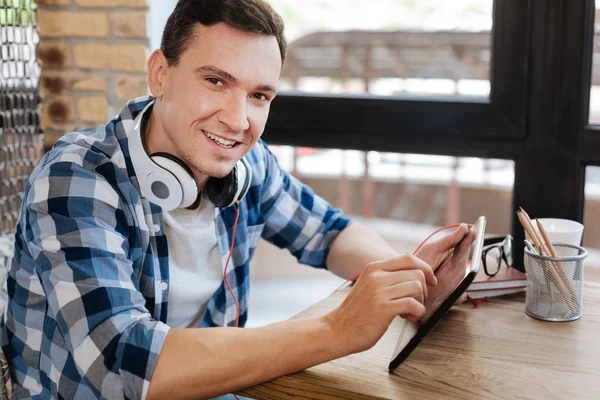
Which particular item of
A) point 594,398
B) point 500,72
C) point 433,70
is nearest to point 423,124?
point 500,72

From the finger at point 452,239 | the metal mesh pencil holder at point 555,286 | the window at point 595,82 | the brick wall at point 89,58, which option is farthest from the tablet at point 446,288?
the brick wall at point 89,58

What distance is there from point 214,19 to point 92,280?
0.54m

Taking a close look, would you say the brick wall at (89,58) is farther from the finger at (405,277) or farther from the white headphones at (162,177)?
the finger at (405,277)

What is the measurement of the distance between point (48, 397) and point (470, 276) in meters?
0.83

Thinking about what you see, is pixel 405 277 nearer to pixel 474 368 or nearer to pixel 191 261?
pixel 474 368

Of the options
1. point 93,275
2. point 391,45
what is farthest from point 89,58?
point 93,275

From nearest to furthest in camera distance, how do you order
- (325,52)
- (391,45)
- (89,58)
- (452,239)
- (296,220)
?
(452,239) → (296,220) → (89,58) → (391,45) → (325,52)

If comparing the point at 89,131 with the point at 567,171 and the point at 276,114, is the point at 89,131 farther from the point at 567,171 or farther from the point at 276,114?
the point at 567,171

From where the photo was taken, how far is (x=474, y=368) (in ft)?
3.74

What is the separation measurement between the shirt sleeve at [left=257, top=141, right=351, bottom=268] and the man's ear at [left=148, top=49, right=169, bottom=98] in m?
0.39

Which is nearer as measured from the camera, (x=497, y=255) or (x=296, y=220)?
(x=497, y=255)

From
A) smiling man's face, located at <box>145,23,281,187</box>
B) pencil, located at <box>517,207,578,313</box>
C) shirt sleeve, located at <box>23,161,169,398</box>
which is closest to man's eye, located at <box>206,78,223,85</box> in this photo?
smiling man's face, located at <box>145,23,281,187</box>

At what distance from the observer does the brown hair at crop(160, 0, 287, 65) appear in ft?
4.41

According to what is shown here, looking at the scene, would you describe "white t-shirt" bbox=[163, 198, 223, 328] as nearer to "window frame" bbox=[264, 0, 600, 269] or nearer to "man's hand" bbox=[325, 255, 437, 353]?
"man's hand" bbox=[325, 255, 437, 353]
